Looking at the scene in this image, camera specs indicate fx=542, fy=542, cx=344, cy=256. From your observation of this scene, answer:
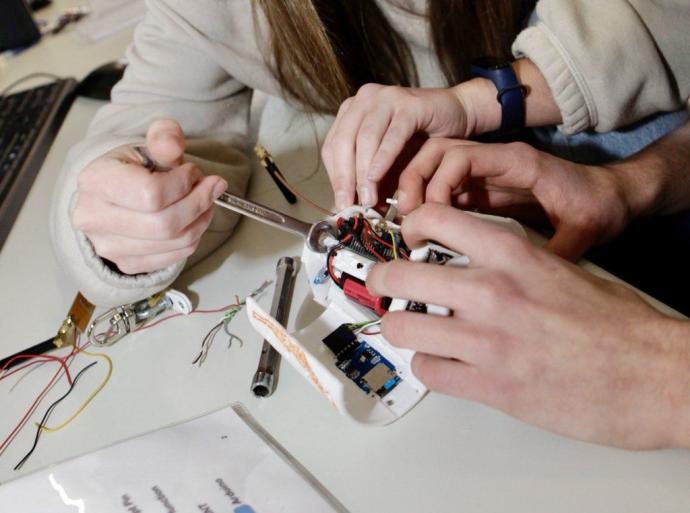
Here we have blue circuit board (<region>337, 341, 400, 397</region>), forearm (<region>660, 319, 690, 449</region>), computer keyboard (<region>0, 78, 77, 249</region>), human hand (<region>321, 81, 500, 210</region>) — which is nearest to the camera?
forearm (<region>660, 319, 690, 449</region>)

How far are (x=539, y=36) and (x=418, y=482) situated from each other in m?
0.56

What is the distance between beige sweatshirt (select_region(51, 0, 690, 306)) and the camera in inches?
27.1

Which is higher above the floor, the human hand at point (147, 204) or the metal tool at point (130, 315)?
the human hand at point (147, 204)

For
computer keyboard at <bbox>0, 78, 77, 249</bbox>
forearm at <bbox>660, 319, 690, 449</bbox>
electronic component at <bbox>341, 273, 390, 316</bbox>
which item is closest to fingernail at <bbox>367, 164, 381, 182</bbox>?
electronic component at <bbox>341, 273, 390, 316</bbox>

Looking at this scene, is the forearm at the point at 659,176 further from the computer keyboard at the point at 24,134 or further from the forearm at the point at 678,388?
the computer keyboard at the point at 24,134

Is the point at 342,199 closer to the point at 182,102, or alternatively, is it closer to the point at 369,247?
the point at 369,247

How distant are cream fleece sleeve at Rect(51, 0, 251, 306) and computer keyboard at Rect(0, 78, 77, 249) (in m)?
0.27

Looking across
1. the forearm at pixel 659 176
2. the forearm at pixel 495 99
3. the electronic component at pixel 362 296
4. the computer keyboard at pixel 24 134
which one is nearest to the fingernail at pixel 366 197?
the electronic component at pixel 362 296

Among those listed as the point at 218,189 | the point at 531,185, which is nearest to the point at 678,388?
the point at 531,185

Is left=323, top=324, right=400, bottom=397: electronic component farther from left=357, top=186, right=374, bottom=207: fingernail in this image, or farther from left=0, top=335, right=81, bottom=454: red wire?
left=0, top=335, right=81, bottom=454: red wire

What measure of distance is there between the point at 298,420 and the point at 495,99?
1.65ft

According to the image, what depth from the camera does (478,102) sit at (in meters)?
0.75

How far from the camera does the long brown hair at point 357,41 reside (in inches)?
30.5

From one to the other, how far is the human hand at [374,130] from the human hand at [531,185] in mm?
39
